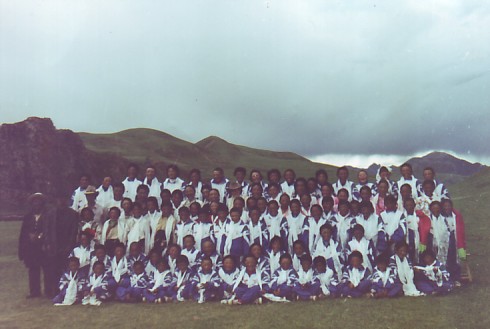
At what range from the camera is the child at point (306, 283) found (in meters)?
6.25

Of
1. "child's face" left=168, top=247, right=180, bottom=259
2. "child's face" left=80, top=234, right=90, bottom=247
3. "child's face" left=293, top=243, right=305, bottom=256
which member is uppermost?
"child's face" left=80, top=234, right=90, bottom=247

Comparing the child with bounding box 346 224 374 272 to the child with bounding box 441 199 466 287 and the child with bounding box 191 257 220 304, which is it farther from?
the child with bounding box 191 257 220 304

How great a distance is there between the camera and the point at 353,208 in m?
7.20

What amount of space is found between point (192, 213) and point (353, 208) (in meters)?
2.61

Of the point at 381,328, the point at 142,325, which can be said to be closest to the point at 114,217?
the point at 142,325

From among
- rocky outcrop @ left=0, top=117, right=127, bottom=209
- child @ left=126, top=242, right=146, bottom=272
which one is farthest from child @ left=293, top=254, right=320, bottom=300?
rocky outcrop @ left=0, top=117, right=127, bottom=209

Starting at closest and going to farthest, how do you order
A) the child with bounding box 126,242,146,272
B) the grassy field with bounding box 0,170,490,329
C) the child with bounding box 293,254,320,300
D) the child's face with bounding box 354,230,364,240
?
the grassy field with bounding box 0,170,490,329 < the child with bounding box 293,254,320,300 < the child's face with bounding box 354,230,364,240 < the child with bounding box 126,242,146,272

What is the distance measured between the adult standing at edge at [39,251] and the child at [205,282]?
226cm

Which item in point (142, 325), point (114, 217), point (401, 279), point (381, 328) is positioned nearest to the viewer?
point (381, 328)

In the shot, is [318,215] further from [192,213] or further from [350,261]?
[192,213]

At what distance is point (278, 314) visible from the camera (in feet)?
18.1

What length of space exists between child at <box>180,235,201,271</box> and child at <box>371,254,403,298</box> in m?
2.62

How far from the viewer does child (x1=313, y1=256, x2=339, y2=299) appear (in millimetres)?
6332

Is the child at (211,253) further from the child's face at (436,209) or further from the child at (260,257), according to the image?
the child's face at (436,209)
